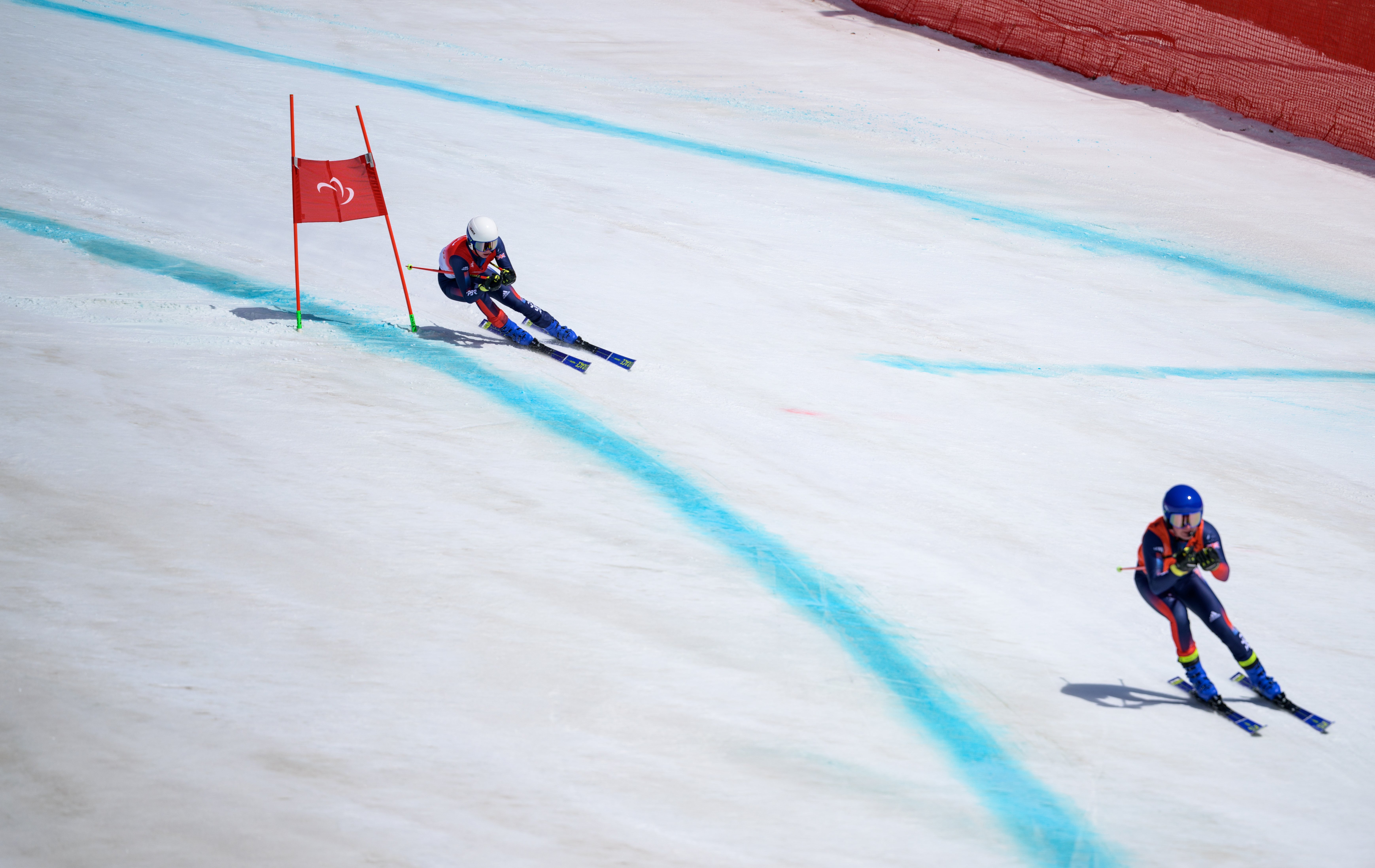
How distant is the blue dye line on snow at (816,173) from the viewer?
11.1m

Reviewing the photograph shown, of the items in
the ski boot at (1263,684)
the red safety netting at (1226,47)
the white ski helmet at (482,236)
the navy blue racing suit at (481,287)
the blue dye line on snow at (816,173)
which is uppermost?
the red safety netting at (1226,47)

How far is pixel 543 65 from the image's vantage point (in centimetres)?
1523

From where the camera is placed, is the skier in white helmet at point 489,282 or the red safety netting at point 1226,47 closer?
the skier in white helmet at point 489,282

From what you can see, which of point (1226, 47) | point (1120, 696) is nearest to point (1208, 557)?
point (1120, 696)

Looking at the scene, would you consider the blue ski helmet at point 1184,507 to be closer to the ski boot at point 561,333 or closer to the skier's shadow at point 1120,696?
the skier's shadow at point 1120,696

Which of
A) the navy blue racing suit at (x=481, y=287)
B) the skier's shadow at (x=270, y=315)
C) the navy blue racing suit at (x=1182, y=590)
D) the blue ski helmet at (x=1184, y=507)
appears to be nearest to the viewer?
the blue ski helmet at (x=1184, y=507)

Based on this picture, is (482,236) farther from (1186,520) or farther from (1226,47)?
(1226,47)

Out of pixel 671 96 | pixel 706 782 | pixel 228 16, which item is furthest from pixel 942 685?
pixel 228 16

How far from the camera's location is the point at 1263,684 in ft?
15.9

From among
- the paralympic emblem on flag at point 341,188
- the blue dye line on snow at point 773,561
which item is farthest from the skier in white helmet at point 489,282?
the paralympic emblem on flag at point 341,188

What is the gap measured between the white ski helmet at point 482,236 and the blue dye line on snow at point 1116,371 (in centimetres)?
330

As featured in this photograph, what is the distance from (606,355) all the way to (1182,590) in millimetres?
4404

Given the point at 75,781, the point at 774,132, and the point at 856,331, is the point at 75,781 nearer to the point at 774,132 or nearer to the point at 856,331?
the point at 856,331

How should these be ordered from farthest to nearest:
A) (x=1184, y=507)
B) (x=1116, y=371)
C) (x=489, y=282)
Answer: (x=1116, y=371) < (x=489, y=282) < (x=1184, y=507)
